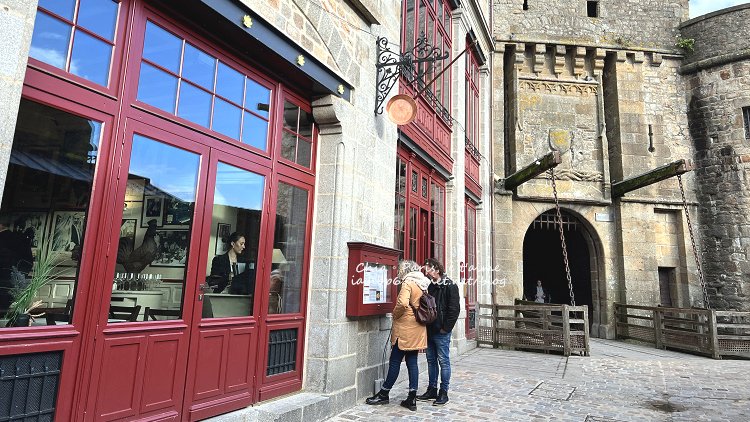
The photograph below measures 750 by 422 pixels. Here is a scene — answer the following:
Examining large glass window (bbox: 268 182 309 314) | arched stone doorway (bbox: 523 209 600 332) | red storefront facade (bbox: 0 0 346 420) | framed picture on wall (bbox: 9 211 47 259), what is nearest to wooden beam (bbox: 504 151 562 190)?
arched stone doorway (bbox: 523 209 600 332)

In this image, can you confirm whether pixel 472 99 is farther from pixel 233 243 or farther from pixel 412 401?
pixel 233 243

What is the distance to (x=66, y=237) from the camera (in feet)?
9.25

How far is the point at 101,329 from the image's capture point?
2.90 m

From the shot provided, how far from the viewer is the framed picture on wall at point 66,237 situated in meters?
2.77

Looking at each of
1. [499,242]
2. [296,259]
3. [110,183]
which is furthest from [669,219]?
[110,183]

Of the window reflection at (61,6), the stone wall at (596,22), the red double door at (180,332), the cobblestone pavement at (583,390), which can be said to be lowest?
the cobblestone pavement at (583,390)

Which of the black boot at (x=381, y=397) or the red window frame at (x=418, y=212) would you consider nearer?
the black boot at (x=381, y=397)

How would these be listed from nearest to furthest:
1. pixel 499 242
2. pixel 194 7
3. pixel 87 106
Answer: pixel 87 106 < pixel 194 7 < pixel 499 242

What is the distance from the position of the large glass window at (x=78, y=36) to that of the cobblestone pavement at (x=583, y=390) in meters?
3.72

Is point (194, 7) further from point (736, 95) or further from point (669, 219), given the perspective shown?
point (736, 95)

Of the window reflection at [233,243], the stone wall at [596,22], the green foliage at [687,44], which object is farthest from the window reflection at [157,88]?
the green foliage at [687,44]

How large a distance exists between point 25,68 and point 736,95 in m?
16.6

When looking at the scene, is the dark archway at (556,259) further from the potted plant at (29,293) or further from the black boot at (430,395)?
the potted plant at (29,293)

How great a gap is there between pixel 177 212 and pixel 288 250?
135 centimetres
